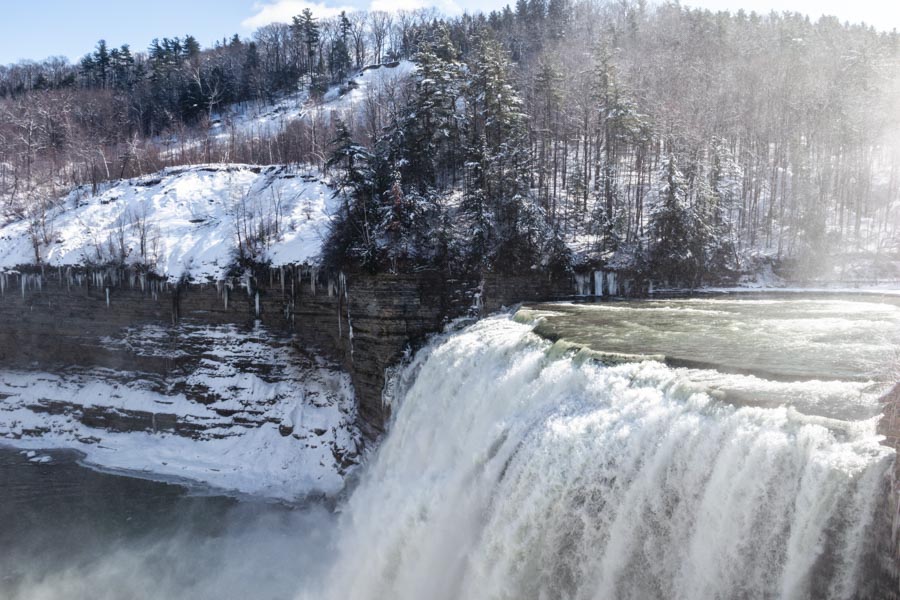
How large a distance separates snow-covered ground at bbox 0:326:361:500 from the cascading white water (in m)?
9.57

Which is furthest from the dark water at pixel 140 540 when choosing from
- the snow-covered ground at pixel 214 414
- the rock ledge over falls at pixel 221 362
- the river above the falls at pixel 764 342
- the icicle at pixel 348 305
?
the river above the falls at pixel 764 342

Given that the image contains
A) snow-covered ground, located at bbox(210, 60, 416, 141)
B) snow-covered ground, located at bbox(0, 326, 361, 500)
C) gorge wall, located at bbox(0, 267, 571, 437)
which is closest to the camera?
gorge wall, located at bbox(0, 267, 571, 437)

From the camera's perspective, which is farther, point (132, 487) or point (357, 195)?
point (357, 195)

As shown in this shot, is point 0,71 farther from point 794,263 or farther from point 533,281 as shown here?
point 794,263

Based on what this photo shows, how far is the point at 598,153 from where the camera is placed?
3572 centimetres

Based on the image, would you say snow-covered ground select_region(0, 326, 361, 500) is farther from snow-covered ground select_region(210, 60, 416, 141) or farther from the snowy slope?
snow-covered ground select_region(210, 60, 416, 141)

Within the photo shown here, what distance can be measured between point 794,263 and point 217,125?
223ft

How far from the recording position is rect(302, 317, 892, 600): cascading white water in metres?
6.14

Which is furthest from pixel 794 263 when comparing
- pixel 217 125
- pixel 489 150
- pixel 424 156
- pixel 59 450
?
pixel 217 125

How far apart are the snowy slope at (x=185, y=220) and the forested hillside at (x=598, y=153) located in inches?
82.9

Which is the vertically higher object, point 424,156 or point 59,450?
point 424,156

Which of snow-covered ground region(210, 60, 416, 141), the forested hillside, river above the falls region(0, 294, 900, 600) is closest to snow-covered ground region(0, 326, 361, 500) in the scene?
river above the falls region(0, 294, 900, 600)

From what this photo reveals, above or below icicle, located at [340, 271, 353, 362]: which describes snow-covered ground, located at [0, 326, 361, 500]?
below

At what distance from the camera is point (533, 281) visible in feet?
84.4
